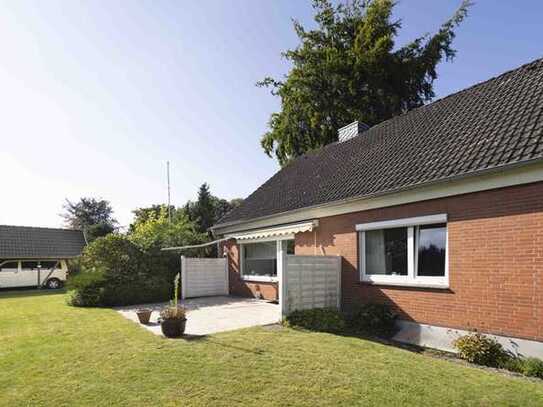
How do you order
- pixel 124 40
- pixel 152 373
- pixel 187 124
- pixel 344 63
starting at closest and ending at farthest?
pixel 152 373 < pixel 124 40 < pixel 187 124 < pixel 344 63

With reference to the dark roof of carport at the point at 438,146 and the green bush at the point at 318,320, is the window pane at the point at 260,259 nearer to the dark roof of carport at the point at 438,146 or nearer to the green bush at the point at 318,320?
the dark roof of carport at the point at 438,146

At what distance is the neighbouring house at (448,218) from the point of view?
307 inches

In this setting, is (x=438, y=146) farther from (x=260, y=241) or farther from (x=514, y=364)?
(x=260, y=241)

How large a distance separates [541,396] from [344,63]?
2783 centimetres

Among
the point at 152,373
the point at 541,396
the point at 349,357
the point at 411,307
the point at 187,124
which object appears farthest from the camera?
the point at 187,124

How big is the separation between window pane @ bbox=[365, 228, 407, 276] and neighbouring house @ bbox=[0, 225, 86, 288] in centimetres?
2882

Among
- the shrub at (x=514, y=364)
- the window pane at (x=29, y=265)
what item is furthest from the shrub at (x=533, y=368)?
the window pane at (x=29, y=265)

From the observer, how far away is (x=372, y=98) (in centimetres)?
2978

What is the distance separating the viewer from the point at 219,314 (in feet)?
44.2

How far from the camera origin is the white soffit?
548 inches

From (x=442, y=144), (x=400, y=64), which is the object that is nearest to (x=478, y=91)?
(x=442, y=144)

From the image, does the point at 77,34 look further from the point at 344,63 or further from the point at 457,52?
the point at 457,52

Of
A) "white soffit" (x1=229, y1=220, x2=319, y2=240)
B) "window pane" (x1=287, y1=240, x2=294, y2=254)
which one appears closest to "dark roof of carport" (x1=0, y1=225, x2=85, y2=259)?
"white soffit" (x1=229, y1=220, x2=319, y2=240)

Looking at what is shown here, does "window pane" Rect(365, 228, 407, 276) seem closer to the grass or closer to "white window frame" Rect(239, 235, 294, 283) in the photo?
the grass
